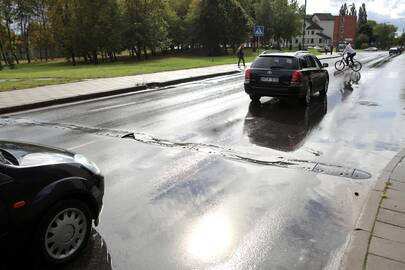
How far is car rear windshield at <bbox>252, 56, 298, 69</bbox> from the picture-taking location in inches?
485

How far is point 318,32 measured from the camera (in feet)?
477

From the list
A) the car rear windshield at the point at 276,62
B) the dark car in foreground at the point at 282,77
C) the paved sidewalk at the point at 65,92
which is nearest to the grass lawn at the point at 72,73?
the paved sidewalk at the point at 65,92

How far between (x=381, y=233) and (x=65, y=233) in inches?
122

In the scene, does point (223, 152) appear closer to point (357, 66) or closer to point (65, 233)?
point (65, 233)

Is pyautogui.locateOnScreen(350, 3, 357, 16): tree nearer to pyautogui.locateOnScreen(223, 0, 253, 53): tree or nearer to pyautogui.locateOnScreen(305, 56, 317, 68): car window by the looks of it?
pyautogui.locateOnScreen(223, 0, 253, 53): tree

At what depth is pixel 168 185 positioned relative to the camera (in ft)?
18.4

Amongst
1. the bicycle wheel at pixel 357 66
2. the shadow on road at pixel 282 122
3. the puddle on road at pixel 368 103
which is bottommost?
the bicycle wheel at pixel 357 66

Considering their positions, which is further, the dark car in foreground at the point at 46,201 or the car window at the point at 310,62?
the car window at the point at 310,62

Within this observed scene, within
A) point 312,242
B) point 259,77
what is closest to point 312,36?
point 259,77

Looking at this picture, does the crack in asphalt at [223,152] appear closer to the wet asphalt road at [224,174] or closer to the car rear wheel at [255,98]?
the wet asphalt road at [224,174]

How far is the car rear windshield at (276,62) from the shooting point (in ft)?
40.4

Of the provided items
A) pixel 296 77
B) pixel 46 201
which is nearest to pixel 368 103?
pixel 296 77

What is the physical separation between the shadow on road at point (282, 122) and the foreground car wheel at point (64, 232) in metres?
4.75

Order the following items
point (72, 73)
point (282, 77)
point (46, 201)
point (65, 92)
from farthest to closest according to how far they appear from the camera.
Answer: point (72, 73)
point (65, 92)
point (282, 77)
point (46, 201)
